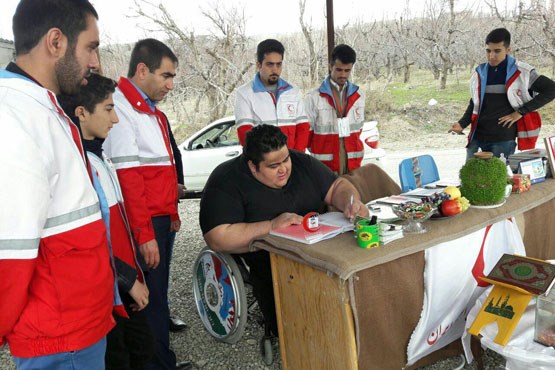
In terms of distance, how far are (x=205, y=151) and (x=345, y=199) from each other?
403 centimetres

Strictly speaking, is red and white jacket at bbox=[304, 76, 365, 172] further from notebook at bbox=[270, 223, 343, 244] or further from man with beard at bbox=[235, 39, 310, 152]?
notebook at bbox=[270, 223, 343, 244]

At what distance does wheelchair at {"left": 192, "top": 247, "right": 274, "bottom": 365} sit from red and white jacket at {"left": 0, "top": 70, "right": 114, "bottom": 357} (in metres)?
1.01

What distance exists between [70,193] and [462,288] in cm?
183

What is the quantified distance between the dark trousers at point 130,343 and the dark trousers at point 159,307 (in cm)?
36

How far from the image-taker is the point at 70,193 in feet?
3.56

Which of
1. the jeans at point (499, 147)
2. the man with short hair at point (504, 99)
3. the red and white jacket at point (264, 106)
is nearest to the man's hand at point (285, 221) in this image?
the red and white jacket at point (264, 106)

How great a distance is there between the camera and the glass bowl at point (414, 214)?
→ 2.04 meters

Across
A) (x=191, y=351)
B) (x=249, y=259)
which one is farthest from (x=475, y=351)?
(x=191, y=351)

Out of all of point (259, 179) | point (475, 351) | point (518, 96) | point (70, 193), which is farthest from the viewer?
point (518, 96)

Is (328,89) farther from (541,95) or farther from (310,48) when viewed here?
(310,48)

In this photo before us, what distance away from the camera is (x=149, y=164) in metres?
2.07

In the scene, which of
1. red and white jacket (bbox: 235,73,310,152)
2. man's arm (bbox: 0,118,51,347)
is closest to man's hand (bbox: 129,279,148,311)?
man's arm (bbox: 0,118,51,347)

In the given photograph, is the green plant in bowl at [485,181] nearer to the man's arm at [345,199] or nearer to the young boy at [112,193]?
the man's arm at [345,199]

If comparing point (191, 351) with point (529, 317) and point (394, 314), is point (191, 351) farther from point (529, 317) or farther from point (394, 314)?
point (529, 317)
